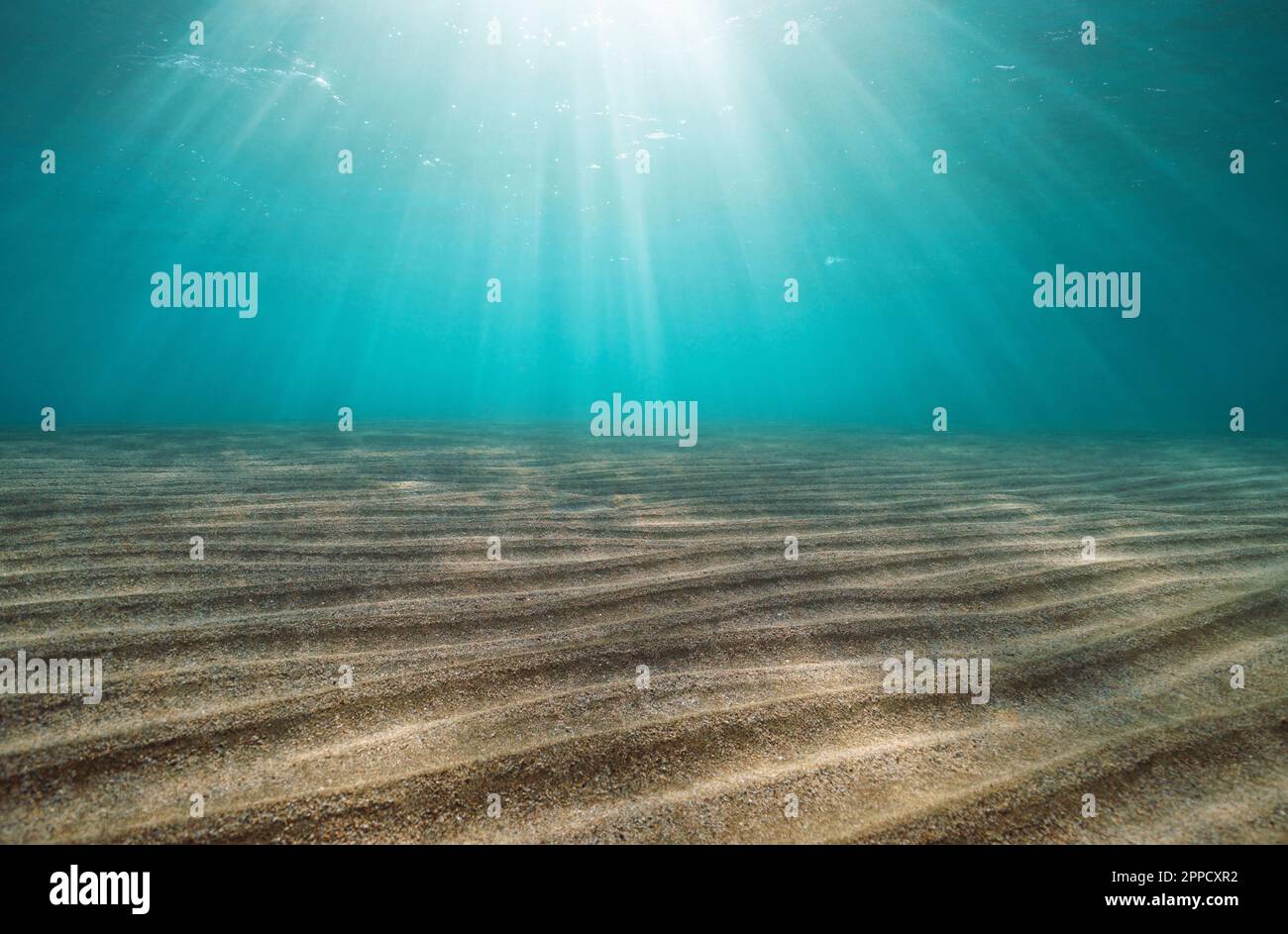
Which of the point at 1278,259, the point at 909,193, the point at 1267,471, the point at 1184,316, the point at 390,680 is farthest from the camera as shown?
the point at 1184,316

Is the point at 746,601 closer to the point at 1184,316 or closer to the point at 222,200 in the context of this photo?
the point at 222,200

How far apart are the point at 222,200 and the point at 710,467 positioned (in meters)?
36.7

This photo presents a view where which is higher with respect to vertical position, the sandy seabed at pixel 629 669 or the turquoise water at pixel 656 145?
the turquoise water at pixel 656 145

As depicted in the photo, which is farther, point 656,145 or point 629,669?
point 656,145

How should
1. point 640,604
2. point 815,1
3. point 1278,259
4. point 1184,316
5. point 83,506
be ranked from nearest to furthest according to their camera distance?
point 640,604
point 83,506
point 815,1
point 1278,259
point 1184,316

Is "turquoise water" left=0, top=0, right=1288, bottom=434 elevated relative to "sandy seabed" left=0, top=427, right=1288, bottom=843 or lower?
elevated

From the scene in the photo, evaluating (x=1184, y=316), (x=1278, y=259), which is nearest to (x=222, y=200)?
(x=1278, y=259)

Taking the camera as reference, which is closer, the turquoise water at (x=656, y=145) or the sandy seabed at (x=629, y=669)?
the sandy seabed at (x=629, y=669)

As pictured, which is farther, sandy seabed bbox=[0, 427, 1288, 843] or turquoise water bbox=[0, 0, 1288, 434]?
turquoise water bbox=[0, 0, 1288, 434]

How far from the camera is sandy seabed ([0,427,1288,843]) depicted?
1.65 m

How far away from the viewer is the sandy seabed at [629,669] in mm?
1653

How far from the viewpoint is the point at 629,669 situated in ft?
8.12

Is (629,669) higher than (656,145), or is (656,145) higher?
(656,145)

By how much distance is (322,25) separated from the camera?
49.9ft
